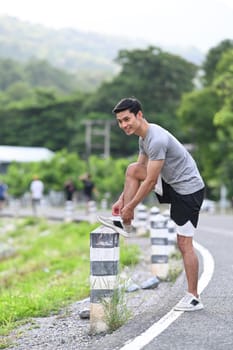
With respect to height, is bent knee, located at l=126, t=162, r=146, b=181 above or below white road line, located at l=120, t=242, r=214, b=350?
above

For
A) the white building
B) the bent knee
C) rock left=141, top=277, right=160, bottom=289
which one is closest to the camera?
the bent knee

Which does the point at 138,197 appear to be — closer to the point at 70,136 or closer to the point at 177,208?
the point at 177,208

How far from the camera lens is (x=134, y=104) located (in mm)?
6969

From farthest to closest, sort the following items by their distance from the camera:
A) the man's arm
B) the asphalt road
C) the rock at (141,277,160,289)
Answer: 1. the rock at (141,277,160,289)
2. the man's arm
3. the asphalt road

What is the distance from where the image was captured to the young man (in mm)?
6906

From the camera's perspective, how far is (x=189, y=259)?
23.6 ft

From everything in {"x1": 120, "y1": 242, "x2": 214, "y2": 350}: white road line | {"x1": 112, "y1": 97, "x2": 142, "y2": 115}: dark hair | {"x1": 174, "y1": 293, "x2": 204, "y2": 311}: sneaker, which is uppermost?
{"x1": 112, "y1": 97, "x2": 142, "y2": 115}: dark hair

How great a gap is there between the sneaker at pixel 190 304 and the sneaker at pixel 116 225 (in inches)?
34.2

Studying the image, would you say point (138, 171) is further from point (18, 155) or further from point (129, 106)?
point (18, 155)

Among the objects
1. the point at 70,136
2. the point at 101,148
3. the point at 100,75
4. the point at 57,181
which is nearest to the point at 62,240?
the point at 57,181

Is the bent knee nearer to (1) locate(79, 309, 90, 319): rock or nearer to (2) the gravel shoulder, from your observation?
(2) the gravel shoulder

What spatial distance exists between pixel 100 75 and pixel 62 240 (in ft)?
572

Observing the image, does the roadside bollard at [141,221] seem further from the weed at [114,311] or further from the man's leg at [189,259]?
the weed at [114,311]

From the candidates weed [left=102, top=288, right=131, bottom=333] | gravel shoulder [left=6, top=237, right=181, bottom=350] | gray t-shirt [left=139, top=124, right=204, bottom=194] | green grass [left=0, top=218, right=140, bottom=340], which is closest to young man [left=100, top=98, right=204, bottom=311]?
gray t-shirt [left=139, top=124, right=204, bottom=194]
